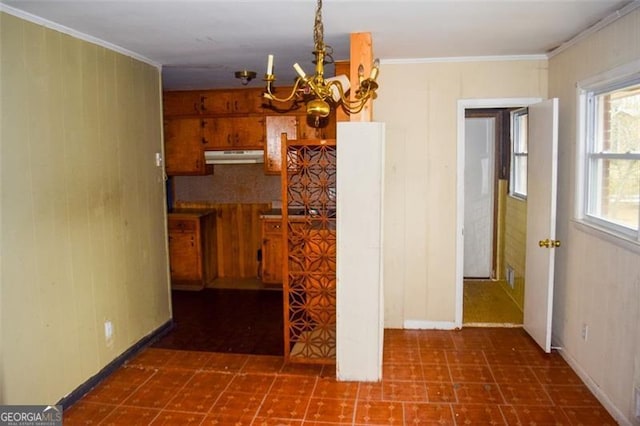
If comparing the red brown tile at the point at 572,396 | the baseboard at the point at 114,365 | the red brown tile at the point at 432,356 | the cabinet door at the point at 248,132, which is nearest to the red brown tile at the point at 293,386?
the red brown tile at the point at 432,356

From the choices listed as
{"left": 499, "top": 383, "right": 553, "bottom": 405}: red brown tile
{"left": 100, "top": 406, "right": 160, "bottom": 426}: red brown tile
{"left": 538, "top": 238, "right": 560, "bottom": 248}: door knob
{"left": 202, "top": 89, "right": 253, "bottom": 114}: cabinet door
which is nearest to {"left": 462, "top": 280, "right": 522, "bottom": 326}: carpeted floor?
{"left": 538, "top": 238, "right": 560, "bottom": 248}: door knob

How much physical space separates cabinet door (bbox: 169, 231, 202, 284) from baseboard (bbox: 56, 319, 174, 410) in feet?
4.67

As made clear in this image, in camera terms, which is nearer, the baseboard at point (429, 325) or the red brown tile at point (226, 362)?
the red brown tile at point (226, 362)

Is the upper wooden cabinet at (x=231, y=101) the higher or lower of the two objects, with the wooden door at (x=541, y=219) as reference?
higher

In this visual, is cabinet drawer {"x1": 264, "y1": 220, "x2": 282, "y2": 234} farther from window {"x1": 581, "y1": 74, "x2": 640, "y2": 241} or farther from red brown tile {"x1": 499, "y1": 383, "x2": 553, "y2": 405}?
window {"x1": 581, "y1": 74, "x2": 640, "y2": 241}

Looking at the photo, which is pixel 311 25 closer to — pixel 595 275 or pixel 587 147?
pixel 587 147

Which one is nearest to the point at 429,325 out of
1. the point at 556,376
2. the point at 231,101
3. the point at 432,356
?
the point at 432,356

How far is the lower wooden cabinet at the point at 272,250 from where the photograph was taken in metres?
5.85

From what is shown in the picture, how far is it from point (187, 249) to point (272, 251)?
108 cm

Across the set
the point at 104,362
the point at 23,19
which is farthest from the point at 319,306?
the point at 23,19

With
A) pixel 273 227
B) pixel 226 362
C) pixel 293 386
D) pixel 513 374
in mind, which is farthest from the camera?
pixel 273 227

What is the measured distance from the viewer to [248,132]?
6008mm

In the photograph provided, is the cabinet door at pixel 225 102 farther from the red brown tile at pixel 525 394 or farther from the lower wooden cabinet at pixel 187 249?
the red brown tile at pixel 525 394

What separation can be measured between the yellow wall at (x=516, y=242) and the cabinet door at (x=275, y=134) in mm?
2689
